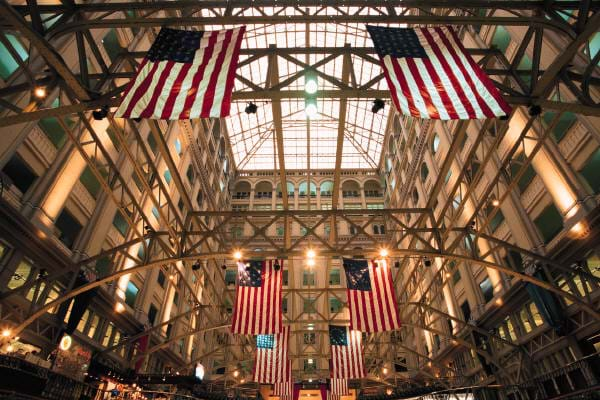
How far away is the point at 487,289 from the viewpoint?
21.6 m

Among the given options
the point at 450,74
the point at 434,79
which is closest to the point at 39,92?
the point at 434,79

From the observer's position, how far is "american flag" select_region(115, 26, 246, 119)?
23.5 feet

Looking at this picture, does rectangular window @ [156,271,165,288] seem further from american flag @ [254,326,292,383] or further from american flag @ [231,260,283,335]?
american flag @ [231,260,283,335]

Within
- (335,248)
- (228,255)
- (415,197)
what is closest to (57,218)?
(228,255)

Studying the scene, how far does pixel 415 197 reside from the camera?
34.0 meters

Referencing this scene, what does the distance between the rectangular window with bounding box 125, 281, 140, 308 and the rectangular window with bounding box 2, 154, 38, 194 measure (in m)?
9.03

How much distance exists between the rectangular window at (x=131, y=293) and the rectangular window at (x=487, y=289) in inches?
817

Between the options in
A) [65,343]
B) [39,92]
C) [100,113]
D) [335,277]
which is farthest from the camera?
[335,277]

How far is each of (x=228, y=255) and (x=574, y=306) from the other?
14013 mm

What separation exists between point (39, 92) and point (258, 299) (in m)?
11.0

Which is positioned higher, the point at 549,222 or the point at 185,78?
the point at 549,222

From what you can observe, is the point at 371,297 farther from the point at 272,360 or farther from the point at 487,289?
the point at 487,289

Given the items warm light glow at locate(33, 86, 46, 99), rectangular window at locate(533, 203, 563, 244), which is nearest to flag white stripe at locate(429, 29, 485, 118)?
warm light glow at locate(33, 86, 46, 99)

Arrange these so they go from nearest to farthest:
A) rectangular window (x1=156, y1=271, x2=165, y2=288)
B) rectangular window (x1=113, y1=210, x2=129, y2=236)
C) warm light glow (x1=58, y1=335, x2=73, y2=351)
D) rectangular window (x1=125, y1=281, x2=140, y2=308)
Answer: warm light glow (x1=58, y1=335, x2=73, y2=351) → rectangular window (x1=113, y1=210, x2=129, y2=236) → rectangular window (x1=125, y1=281, x2=140, y2=308) → rectangular window (x1=156, y1=271, x2=165, y2=288)
